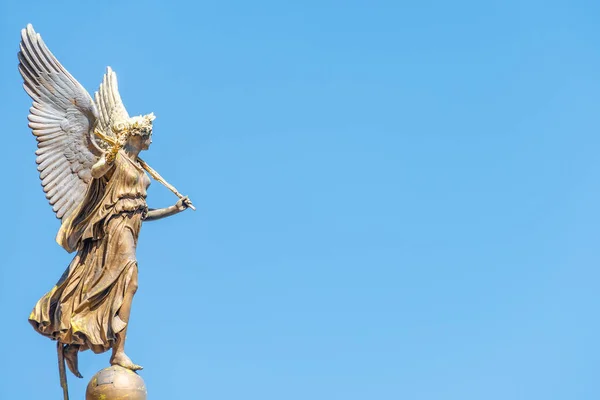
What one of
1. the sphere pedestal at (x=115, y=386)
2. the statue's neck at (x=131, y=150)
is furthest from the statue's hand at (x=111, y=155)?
the sphere pedestal at (x=115, y=386)

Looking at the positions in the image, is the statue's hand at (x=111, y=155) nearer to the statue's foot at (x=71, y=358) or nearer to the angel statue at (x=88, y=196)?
the angel statue at (x=88, y=196)

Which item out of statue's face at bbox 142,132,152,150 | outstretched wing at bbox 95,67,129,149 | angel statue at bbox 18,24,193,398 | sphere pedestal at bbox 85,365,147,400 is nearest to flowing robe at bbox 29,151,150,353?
angel statue at bbox 18,24,193,398

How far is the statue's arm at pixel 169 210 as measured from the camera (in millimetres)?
27078

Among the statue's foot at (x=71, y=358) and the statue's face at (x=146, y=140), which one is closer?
the statue's foot at (x=71, y=358)

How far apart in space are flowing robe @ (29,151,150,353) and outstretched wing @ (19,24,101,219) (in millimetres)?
586

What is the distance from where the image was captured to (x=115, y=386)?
25.2m

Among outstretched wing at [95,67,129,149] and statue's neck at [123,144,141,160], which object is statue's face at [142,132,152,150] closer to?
statue's neck at [123,144,141,160]

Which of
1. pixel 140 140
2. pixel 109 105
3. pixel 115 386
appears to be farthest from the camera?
pixel 109 105

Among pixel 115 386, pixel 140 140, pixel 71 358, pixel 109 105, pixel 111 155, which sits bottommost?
pixel 115 386

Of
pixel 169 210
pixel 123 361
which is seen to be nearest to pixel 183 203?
pixel 169 210

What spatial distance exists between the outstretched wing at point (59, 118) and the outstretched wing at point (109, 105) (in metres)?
0.35

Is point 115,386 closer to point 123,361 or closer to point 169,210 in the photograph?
point 123,361

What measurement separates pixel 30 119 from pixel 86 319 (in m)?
3.71

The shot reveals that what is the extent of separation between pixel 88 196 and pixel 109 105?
1.76 m
